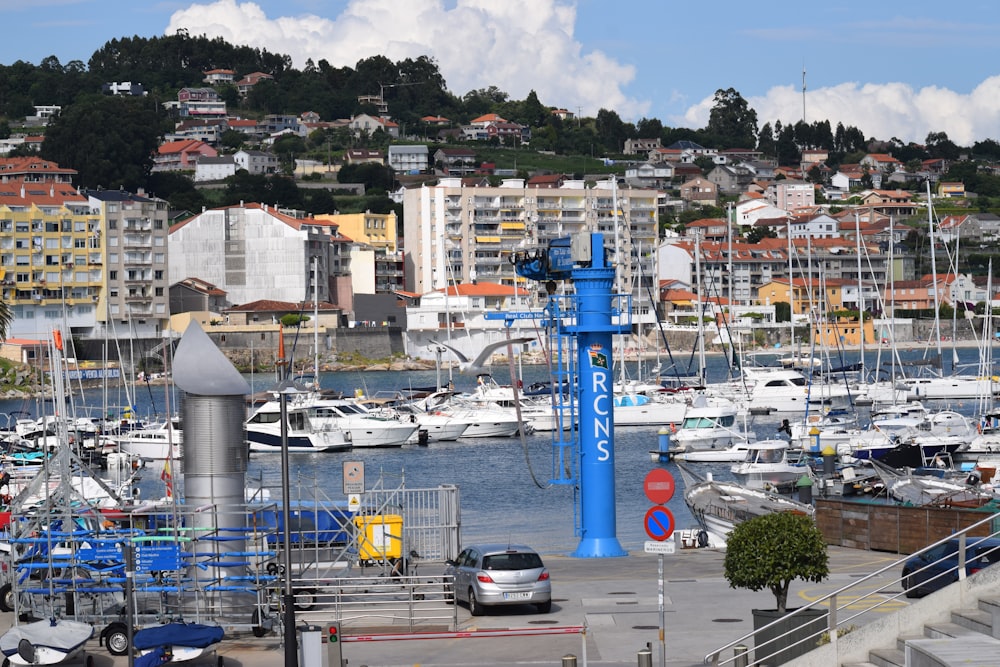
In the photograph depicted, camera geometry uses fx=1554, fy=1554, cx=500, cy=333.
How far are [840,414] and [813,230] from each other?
10636cm

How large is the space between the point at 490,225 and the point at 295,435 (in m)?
88.3

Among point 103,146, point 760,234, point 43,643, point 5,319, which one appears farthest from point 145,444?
point 760,234

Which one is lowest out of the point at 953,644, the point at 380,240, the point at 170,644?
the point at 170,644

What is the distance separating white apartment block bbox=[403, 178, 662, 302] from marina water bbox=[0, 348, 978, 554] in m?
62.5

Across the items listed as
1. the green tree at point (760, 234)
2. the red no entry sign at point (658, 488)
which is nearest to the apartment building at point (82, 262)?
the green tree at point (760, 234)

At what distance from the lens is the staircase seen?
35.0ft

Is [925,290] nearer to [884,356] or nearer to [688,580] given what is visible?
[884,356]

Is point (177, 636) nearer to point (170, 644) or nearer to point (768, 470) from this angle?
point (170, 644)

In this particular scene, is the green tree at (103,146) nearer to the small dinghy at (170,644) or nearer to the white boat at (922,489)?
the white boat at (922,489)

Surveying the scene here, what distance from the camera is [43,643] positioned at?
1460 cm

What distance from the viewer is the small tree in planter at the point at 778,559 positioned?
1347cm

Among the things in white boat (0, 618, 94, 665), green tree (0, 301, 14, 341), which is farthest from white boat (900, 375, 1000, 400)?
white boat (0, 618, 94, 665)

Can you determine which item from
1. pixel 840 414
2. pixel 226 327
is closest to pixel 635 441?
pixel 840 414

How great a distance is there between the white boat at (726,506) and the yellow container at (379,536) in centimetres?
665
